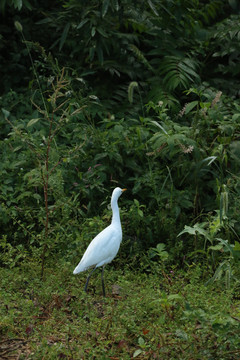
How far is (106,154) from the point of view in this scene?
19.3ft

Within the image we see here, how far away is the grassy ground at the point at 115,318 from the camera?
143 inches

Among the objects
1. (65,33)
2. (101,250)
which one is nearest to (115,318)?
(101,250)

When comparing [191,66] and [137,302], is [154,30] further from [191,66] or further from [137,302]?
[137,302]

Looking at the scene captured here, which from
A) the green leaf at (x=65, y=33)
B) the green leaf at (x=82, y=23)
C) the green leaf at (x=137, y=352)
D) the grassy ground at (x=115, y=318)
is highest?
the green leaf at (x=82, y=23)

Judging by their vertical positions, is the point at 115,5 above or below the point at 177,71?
above

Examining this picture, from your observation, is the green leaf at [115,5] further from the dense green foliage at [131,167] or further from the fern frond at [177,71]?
the fern frond at [177,71]

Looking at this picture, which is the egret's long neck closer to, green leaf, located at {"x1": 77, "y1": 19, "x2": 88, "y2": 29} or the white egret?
the white egret

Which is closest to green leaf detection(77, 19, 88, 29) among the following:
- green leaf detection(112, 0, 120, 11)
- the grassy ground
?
green leaf detection(112, 0, 120, 11)

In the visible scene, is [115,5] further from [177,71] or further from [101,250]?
[101,250]

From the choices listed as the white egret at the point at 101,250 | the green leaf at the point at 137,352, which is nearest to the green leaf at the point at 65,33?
the white egret at the point at 101,250

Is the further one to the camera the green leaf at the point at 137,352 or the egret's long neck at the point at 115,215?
the egret's long neck at the point at 115,215

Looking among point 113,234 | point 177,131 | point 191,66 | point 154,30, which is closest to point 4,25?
point 154,30

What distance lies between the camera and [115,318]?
4051 mm

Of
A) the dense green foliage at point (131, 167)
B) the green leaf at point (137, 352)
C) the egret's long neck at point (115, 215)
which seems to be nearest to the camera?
the green leaf at point (137, 352)
